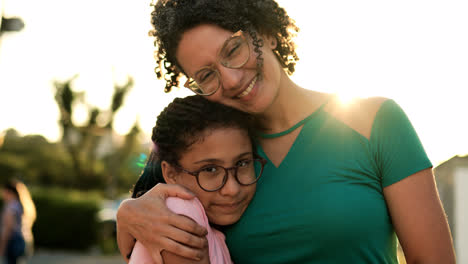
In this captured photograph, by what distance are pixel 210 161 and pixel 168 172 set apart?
248mm

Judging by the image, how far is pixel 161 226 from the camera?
6.84ft

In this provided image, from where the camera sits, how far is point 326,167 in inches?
86.6

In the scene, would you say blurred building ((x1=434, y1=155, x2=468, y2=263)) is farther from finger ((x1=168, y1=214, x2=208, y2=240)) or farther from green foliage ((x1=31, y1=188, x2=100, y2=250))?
green foliage ((x1=31, y1=188, x2=100, y2=250))

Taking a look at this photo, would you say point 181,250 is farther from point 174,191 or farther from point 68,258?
point 68,258

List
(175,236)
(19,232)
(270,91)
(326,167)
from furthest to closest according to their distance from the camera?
(19,232), (270,91), (326,167), (175,236)

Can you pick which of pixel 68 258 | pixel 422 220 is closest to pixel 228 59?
pixel 422 220

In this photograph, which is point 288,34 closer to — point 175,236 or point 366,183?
point 366,183

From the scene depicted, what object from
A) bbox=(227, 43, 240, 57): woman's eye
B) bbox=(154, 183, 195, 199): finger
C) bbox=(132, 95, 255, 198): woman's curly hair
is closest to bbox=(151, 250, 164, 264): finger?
bbox=(154, 183, 195, 199): finger

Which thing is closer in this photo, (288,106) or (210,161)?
(210,161)

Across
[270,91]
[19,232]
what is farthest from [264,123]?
[19,232]

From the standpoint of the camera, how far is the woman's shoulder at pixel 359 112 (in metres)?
2.15

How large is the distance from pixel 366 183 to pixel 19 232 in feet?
25.3

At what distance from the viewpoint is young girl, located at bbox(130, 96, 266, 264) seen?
7.56 feet

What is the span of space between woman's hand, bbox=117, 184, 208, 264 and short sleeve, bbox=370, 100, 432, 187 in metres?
0.77
